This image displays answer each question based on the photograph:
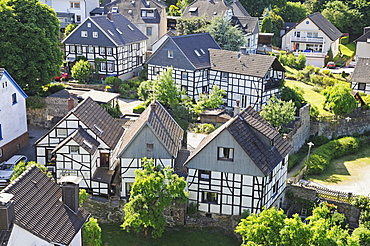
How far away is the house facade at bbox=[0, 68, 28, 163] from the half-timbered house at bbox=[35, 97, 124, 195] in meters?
5.62

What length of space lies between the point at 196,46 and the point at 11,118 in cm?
2464

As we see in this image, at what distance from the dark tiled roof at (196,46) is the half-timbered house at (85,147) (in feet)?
65.5

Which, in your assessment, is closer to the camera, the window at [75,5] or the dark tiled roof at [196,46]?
the dark tiled roof at [196,46]

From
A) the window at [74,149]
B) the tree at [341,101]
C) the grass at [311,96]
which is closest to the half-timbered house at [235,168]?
the window at [74,149]

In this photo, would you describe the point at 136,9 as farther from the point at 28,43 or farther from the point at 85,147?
the point at 85,147

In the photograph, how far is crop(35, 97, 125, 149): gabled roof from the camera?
39500 mm

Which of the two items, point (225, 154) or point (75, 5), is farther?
point (75, 5)

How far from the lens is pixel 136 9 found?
82.9m

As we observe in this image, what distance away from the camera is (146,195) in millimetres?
34344

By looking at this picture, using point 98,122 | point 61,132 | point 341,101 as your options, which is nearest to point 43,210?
point 61,132

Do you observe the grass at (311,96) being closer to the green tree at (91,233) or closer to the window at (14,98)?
the window at (14,98)

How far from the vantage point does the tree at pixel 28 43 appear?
50.8 metres

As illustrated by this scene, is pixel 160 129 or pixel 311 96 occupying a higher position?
pixel 160 129

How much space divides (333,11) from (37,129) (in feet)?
224
